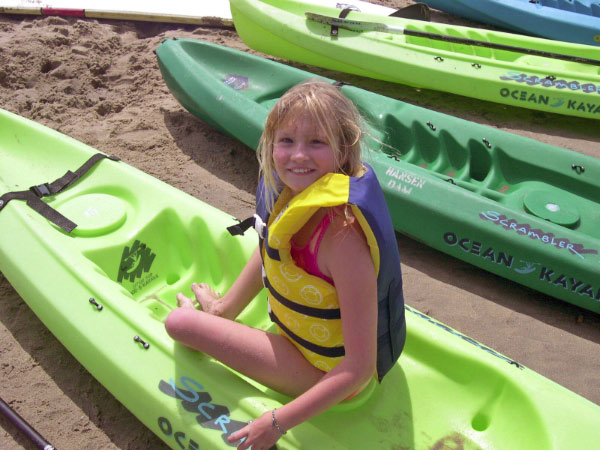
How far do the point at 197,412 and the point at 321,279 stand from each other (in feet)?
2.33

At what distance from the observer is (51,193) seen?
2873mm

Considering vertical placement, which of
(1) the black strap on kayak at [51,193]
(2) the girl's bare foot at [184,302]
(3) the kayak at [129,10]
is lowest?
(2) the girl's bare foot at [184,302]

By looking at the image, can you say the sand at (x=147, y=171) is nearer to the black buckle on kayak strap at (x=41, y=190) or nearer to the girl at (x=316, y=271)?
the black buckle on kayak strap at (x=41, y=190)

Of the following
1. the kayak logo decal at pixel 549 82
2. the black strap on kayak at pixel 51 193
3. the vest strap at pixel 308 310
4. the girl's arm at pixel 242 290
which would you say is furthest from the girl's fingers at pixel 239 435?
the kayak logo decal at pixel 549 82

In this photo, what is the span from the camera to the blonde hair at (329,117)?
1.54 metres

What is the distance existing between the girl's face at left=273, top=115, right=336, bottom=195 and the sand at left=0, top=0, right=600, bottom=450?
1371mm

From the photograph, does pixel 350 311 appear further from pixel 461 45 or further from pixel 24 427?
pixel 461 45

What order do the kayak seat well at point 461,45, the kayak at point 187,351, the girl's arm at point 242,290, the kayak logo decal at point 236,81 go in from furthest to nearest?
1. the kayak seat well at point 461,45
2. the kayak logo decal at point 236,81
3. the girl's arm at point 242,290
4. the kayak at point 187,351

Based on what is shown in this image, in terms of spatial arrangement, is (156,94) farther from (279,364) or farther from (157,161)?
(279,364)

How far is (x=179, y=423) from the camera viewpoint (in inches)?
77.0

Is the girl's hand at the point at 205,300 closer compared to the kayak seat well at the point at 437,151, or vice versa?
the girl's hand at the point at 205,300

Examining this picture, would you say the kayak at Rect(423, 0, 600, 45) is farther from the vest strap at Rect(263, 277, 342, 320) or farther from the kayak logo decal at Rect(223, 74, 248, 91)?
the vest strap at Rect(263, 277, 342, 320)

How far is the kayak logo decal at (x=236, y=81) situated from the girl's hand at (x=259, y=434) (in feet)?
10.2

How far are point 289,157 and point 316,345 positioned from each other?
629 mm
